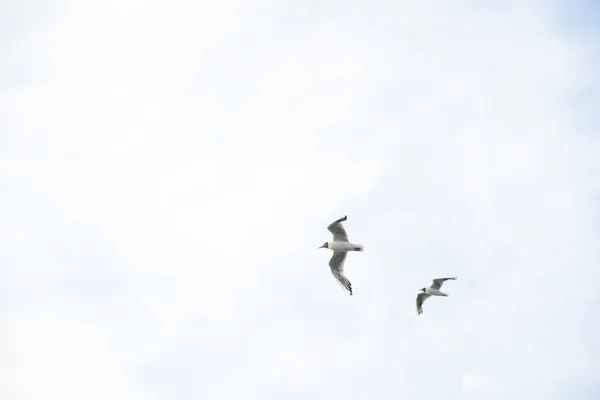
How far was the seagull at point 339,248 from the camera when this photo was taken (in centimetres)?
4041

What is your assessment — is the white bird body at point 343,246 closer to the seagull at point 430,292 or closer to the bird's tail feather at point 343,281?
the bird's tail feather at point 343,281

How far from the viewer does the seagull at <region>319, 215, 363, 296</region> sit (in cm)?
4041

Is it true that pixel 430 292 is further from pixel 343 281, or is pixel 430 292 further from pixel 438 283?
pixel 343 281

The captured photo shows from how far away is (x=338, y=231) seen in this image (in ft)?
133

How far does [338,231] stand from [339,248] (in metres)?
1.52

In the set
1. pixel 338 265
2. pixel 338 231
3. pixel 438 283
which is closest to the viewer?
pixel 338 231

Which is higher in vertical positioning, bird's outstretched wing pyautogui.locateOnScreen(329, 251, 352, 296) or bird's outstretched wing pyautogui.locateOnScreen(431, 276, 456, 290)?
bird's outstretched wing pyautogui.locateOnScreen(431, 276, 456, 290)

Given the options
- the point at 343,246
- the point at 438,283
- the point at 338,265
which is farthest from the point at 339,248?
the point at 438,283

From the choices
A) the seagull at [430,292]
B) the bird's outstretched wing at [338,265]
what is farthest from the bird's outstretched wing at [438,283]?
the bird's outstretched wing at [338,265]

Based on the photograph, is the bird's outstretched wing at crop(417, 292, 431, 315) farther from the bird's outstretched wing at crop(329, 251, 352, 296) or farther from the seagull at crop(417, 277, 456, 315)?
the bird's outstretched wing at crop(329, 251, 352, 296)

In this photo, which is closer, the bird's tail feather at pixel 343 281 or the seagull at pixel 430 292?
the bird's tail feather at pixel 343 281

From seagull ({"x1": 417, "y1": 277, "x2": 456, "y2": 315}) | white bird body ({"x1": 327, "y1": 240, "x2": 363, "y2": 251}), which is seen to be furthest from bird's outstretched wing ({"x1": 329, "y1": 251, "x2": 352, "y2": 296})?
seagull ({"x1": 417, "y1": 277, "x2": 456, "y2": 315})

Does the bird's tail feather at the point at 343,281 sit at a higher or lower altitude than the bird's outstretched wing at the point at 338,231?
lower

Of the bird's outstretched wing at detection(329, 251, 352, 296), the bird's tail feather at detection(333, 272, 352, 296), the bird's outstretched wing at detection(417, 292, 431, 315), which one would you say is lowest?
the bird's tail feather at detection(333, 272, 352, 296)
